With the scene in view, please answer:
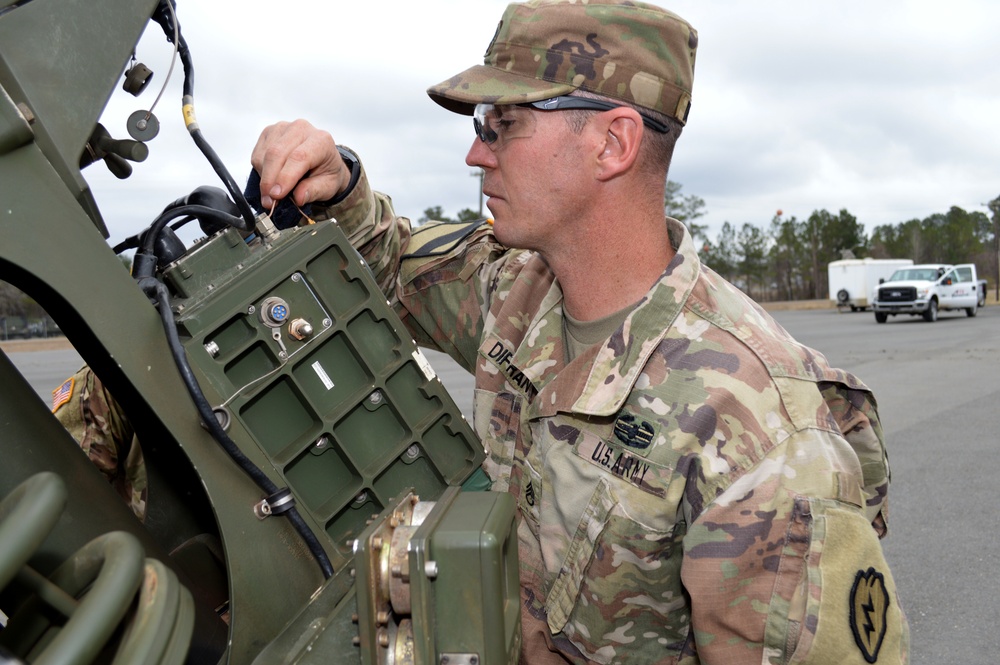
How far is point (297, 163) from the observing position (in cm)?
227

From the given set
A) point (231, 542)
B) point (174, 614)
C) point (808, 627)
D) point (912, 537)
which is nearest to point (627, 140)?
point (808, 627)

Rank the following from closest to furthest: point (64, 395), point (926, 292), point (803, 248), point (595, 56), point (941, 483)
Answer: point (595, 56), point (64, 395), point (941, 483), point (926, 292), point (803, 248)

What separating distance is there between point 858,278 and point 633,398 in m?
34.4

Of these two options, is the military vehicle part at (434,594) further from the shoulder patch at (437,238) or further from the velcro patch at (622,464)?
the shoulder patch at (437,238)

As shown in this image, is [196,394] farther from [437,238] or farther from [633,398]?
[437,238]

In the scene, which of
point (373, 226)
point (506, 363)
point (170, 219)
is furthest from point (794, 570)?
point (373, 226)

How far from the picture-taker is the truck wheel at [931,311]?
24.6m

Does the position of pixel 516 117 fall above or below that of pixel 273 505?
above

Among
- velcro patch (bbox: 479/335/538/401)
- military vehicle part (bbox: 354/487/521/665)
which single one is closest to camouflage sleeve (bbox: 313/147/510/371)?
velcro patch (bbox: 479/335/538/401)

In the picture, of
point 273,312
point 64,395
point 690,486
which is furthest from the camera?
point 64,395

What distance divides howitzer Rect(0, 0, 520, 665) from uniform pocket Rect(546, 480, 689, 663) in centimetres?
34

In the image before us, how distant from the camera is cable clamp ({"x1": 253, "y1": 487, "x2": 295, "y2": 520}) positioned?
1569 mm

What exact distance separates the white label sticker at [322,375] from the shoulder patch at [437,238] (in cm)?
104

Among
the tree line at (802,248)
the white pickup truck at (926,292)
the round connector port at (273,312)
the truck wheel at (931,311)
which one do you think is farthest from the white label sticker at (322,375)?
the tree line at (802,248)
